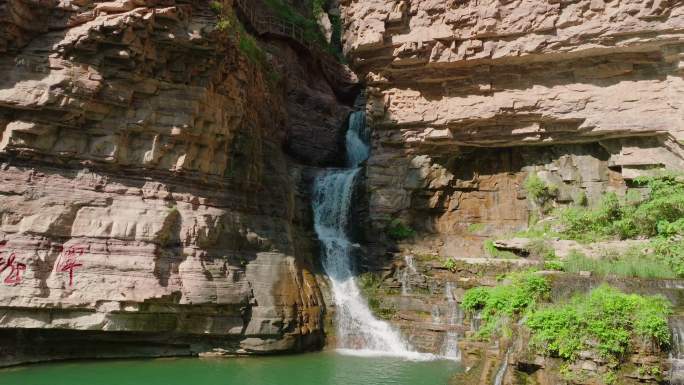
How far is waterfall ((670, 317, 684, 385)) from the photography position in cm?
859

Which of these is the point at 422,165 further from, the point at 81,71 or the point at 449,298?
the point at 81,71

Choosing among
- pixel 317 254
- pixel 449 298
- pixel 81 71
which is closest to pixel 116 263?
pixel 81 71

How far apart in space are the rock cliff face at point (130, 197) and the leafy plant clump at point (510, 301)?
4.97 metres

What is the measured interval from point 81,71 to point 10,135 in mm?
2237

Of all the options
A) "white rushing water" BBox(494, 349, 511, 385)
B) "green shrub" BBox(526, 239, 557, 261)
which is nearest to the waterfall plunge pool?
"white rushing water" BBox(494, 349, 511, 385)

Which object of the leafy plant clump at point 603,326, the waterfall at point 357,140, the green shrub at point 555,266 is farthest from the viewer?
the waterfall at point 357,140

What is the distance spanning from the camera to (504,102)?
17.3 metres

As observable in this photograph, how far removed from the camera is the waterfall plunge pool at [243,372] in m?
11.0

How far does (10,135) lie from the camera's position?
12.2m

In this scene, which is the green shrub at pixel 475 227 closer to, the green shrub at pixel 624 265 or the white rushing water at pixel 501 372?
the green shrub at pixel 624 265

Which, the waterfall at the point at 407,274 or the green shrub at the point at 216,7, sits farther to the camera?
the waterfall at the point at 407,274

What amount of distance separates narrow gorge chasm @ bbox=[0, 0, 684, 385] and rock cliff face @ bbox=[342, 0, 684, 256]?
0.25ft

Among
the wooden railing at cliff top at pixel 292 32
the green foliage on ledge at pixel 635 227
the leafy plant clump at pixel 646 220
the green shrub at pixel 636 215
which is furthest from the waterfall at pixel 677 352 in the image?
the wooden railing at cliff top at pixel 292 32

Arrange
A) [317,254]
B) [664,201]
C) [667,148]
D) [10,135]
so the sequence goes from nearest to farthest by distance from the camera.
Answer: [10,135] → [664,201] → [667,148] → [317,254]
